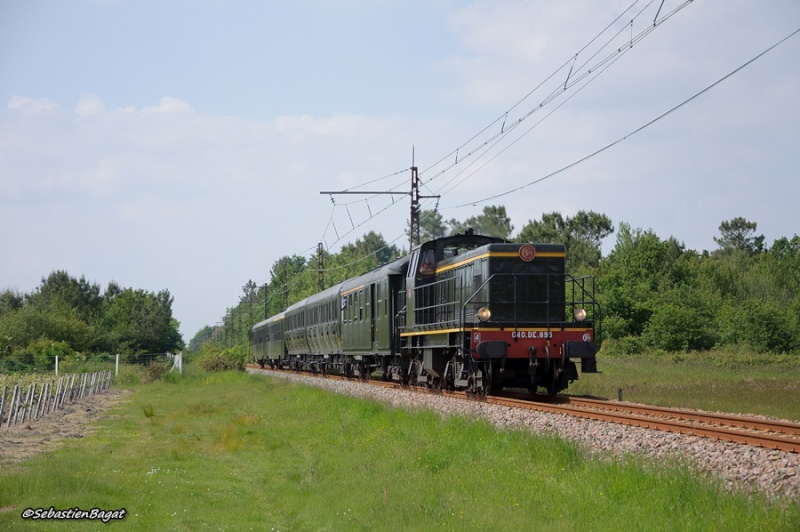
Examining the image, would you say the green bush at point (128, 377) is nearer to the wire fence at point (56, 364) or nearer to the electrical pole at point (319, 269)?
the wire fence at point (56, 364)

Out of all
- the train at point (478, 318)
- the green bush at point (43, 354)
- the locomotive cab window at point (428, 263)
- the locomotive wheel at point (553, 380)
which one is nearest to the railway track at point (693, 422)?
the locomotive wheel at point (553, 380)

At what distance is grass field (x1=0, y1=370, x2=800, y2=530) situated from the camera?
800 cm

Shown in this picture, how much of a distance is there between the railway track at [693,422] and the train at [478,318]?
101 cm

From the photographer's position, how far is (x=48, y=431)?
66.3 ft

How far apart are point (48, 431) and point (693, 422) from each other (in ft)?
49.7

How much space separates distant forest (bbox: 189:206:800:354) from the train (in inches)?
236

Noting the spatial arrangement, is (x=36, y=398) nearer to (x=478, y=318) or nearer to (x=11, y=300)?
(x=478, y=318)

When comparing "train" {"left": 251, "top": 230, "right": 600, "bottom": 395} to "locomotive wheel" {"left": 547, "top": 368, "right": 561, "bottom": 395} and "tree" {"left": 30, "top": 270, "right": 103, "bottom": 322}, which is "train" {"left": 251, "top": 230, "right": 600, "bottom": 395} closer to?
"locomotive wheel" {"left": 547, "top": 368, "right": 561, "bottom": 395}

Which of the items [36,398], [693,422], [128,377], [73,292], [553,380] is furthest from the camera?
[73,292]

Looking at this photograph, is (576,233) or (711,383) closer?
(711,383)

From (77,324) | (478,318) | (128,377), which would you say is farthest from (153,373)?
(478,318)

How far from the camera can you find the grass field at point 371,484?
7996mm

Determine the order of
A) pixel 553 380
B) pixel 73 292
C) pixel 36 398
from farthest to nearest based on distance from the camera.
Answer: pixel 73 292
pixel 36 398
pixel 553 380

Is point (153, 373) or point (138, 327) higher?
point (138, 327)
